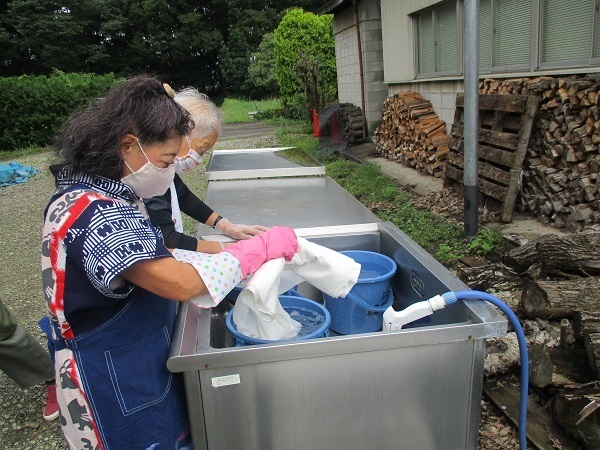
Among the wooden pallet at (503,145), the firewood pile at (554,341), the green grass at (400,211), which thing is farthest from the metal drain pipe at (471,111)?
the firewood pile at (554,341)

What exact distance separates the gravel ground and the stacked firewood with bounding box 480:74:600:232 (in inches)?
98.3

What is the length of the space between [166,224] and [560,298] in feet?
7.05

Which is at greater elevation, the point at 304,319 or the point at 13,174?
the point at 304,319

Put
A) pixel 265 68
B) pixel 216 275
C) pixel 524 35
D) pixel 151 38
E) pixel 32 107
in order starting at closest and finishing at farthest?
pixel 216 275, pixel 524 35, pixel 32 107, pixel 265 68, pixel 151 38

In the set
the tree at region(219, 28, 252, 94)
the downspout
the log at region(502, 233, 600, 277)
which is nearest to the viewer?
the log at region(502, 233, 600, 277)

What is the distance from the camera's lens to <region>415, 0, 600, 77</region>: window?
4.62m

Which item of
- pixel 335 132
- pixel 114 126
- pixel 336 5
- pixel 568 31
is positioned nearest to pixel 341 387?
pixel 114 126

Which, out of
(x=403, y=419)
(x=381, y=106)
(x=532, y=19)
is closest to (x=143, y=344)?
(x=403, y=419)

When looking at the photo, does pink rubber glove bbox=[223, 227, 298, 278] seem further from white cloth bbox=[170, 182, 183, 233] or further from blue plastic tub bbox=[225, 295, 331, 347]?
Answer: white cloth bbox=[170, 182, 183, 233]

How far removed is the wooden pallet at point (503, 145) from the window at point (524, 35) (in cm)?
52

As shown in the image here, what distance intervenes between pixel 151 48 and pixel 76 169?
116 ft

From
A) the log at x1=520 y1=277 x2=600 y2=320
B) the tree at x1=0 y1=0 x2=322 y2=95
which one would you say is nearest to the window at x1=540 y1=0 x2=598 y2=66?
the log at x1=520 y1=277 x2=600 y2=320

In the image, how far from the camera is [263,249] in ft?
4.69

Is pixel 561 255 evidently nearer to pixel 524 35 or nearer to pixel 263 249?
pixel 263 249
